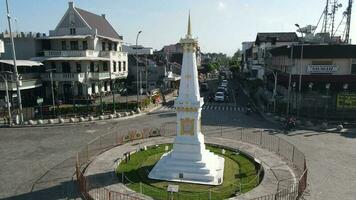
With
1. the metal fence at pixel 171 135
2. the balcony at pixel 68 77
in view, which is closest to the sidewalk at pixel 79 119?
the metal fence at pixel 171 135

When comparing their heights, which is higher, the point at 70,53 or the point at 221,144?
the point at 70,53

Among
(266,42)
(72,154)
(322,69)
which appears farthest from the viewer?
(266,42)

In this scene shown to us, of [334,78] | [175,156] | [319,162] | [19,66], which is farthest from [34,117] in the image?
[334,78]

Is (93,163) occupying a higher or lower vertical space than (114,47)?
lower

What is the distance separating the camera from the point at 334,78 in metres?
40.2

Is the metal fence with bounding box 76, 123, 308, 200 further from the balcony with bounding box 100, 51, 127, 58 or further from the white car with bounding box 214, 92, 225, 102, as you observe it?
the balcony with bounding box 100, 51, 127, 58

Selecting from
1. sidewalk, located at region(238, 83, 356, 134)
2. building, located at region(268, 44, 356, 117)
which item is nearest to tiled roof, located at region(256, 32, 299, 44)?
building, located at region(268, 44, 356, 117)

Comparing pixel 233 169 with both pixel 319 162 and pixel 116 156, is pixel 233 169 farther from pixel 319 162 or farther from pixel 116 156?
pixel 116 156

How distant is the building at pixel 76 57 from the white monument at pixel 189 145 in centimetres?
2712

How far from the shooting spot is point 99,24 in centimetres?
5756

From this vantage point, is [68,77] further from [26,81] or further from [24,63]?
[24,63]

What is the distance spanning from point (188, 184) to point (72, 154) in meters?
10.1

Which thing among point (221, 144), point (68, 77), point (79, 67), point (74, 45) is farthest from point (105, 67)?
point (221, 144)

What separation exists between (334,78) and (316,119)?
23.5 feet
